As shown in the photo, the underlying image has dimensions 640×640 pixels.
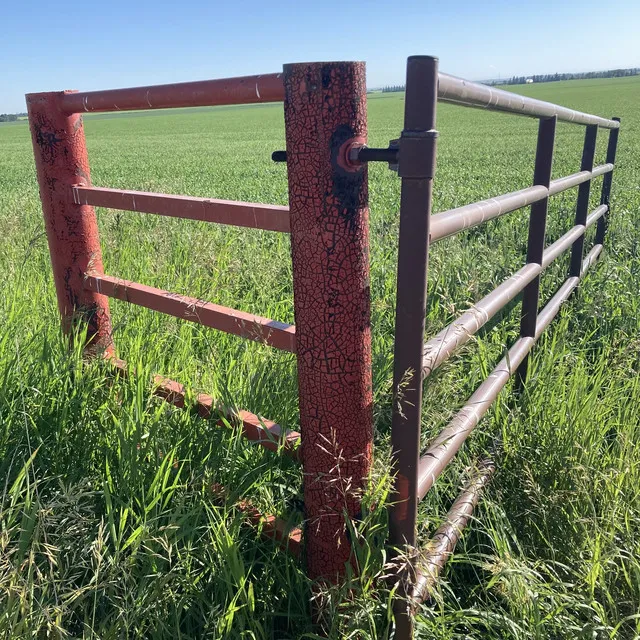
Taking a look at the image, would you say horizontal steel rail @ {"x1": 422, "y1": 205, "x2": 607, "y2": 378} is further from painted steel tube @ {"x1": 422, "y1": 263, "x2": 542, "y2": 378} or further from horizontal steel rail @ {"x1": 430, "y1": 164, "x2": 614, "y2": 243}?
horizontal steel rail @ {"x1": 430, "y1": 164, "x2": 614, "y2": 243}

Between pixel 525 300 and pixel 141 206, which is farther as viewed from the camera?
pixel 525 300

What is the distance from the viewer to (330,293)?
47.3 inches

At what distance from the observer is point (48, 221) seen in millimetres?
1979

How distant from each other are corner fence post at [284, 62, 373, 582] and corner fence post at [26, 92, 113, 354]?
1029 millimetres

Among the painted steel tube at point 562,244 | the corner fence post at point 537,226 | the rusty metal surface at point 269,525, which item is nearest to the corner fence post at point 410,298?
the rusty metal surface at point 269,525

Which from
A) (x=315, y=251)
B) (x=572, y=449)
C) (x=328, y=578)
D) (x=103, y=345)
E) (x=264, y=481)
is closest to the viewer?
(x=315, y=251)

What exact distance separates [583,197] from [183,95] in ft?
9.47

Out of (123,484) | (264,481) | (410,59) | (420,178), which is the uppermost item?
(410,59)

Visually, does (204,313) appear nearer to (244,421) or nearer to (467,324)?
(244,421)

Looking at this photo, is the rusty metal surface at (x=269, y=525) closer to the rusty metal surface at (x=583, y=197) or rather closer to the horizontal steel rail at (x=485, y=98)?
the horizontal steel rail at (x=485, y=98)

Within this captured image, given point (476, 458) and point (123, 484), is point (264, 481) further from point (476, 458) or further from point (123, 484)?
point (476, 458)

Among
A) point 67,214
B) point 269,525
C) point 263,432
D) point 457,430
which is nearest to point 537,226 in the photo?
point 457,430

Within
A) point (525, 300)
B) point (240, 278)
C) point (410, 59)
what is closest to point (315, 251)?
point (410, 59)

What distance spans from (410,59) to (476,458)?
54.9 inches
